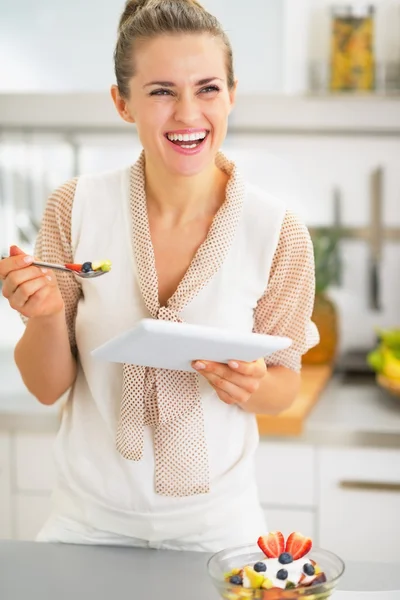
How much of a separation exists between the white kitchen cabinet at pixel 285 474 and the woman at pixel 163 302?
31.8 inches

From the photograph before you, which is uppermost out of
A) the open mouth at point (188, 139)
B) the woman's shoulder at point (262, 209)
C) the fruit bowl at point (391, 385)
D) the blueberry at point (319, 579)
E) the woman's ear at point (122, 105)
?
the woman's ear at point (122, 105)

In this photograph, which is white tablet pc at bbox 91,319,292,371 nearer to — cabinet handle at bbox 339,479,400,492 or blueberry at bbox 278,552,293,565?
blueberry at bbox 278,552,293,565

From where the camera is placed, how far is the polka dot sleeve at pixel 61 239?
145 centimetres

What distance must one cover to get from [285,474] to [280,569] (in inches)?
48.5

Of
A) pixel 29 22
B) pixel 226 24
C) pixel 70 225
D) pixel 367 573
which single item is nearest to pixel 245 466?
pixel 367 573

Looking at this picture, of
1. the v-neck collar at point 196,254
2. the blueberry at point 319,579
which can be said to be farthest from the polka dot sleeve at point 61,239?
the blueberry at point 319,579

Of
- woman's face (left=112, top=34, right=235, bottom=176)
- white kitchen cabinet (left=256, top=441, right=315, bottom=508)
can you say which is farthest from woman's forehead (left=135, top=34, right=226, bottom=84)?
white kitchen cabinet (left=256, top=441, right=315, bottom=508)

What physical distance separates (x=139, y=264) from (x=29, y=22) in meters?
1.51

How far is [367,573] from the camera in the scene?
1241 millimetres

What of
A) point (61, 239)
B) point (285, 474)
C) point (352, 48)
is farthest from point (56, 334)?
point (352, 48)

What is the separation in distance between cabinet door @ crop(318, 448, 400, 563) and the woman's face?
1.14m

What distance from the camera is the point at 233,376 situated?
1.29 m

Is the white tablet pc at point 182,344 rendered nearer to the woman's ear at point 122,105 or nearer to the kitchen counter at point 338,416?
the woman's ear at point 122,105

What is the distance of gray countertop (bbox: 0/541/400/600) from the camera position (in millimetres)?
1191
